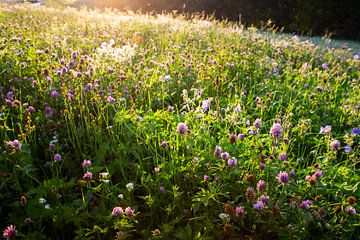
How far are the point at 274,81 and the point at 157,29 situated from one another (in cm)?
400

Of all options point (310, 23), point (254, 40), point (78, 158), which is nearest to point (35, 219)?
point (78, 158)

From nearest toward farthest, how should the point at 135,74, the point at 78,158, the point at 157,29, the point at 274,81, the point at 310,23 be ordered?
the point at 78,158 → the point at 135,74 → the point at 274,81 → the point at 157,29 → the point at 310,23

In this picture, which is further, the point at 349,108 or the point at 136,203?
the point at 349,108

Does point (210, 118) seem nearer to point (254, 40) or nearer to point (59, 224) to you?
point (59, 224)

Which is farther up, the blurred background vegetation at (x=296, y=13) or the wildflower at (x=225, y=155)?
the blurred background vegetation at (x=296, y=13)

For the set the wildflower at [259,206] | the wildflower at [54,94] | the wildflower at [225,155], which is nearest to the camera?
the wildflower at [259,206]

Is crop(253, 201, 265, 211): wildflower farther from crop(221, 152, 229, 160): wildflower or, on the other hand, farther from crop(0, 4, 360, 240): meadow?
crop(221, 152, 229, 160): wildflower

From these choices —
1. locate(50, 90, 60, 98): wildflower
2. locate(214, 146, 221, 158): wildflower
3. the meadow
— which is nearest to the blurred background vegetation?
the meadow

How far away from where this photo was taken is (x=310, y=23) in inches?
523

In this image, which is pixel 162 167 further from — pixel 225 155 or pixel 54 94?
pixel 54 94

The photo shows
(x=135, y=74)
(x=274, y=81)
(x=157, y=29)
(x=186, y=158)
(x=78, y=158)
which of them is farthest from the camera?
(x=157, y=29)

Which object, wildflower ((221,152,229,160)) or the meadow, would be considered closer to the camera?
the meadow

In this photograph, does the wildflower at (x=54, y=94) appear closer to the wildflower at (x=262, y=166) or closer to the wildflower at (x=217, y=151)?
the wildflower at (x=217, y=151)

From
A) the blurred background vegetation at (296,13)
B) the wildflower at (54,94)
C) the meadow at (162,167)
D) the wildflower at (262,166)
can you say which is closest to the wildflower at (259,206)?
the meadow at (162,167)
